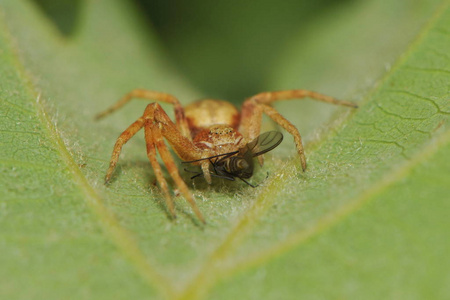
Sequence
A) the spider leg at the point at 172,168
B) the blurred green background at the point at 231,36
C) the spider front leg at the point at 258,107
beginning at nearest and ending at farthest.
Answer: the spider leg at the point at 172,168 → the spider front leg at the point at 258,107 → the blurred green background at the point at 231,36

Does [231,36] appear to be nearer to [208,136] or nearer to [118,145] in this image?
[208,136]

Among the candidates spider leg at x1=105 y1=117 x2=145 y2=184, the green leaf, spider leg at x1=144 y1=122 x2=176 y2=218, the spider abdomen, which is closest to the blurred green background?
the green leaf

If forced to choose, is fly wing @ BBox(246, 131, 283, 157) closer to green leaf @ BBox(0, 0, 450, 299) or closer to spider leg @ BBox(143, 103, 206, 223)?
green leaf @ BBox(0, 0, 450, 299)

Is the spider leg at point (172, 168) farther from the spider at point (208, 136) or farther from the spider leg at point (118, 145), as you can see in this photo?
the spider leg at point (118, 145)

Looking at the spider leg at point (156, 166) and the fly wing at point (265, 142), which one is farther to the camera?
the fly wing at point (265, 142)

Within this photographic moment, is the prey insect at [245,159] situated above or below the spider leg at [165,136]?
below

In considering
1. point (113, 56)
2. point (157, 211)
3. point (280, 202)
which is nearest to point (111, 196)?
point (157, 211)

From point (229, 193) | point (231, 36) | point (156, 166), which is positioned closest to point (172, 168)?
point (156, 166)

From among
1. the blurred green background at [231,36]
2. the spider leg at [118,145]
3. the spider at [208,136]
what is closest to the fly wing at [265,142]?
the spider at [208,136]
